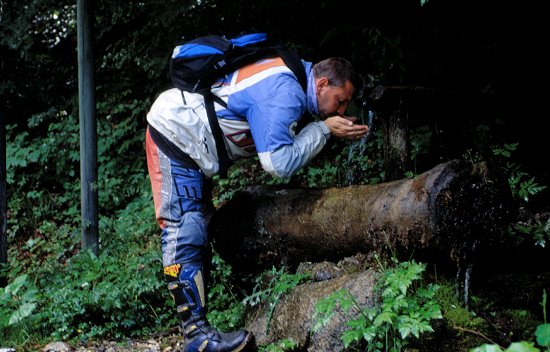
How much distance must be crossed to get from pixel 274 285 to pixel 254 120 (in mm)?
1280

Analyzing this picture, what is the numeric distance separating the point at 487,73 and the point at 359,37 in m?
1.49

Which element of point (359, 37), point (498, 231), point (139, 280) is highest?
point (359, 37)

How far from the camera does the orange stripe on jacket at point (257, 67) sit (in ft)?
12.2

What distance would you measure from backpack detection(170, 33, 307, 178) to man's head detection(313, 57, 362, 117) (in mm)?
119

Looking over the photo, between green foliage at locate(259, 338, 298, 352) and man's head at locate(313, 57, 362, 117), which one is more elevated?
man's head at locate(313, 57, 362, 117)

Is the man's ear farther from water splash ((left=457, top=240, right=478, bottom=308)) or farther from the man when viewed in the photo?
water splash ((left=457, top=240, right=478, bottom=308))

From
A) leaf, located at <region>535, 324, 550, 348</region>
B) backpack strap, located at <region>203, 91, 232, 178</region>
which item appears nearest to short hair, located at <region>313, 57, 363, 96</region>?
backpack strap, located at <region>203, 91, 232, 178</region>

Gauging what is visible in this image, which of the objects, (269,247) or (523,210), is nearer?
(269,247)

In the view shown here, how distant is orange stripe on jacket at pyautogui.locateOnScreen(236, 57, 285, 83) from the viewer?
3.72m

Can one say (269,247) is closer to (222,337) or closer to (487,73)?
(222,337)

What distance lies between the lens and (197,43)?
12.7 feet

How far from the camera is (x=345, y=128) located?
150 inches

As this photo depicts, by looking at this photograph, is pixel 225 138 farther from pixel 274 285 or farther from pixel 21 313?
pixel 21 313

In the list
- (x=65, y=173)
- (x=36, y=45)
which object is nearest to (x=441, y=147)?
(x=65, y=173)
